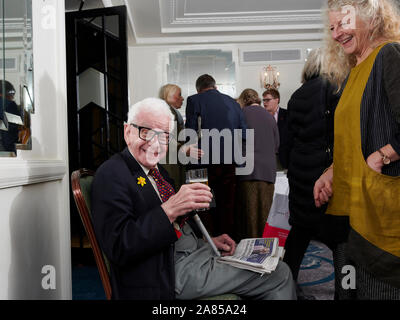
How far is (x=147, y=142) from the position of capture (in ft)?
3.83

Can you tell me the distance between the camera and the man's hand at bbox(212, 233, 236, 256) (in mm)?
1291

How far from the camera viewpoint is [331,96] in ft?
5.66

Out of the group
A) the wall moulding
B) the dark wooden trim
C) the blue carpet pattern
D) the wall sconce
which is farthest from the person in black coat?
the wall sconce

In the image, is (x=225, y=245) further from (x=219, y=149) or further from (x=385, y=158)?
(x=219, y=149)

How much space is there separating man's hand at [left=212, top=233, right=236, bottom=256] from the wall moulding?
0.68 m

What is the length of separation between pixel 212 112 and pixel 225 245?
1.70 metres

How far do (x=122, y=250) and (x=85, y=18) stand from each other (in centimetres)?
282

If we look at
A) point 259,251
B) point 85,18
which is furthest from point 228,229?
point 85,18

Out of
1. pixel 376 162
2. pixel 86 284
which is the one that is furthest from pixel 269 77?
pixel 376 162

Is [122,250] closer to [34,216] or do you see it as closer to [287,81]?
[34,216]

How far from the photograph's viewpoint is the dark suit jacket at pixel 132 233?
97cm

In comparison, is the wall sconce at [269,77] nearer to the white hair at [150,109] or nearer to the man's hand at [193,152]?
the man's hand at [193,152]

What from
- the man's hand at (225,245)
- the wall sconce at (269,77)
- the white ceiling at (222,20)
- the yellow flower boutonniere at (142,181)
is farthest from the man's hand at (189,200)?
the wall sconce at (269,77)
